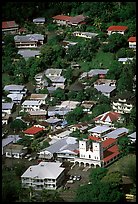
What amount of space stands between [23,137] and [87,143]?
1.28 metres

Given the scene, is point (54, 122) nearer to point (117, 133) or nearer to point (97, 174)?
point (117, 133)

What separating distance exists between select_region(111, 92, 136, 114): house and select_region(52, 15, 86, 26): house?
338 cm

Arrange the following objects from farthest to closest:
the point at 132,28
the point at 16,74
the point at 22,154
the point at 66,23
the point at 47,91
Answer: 1. the point at 66,23
2. the point at 132,28
3. the point at 16,74
4. the point at 47,91
5. the point at 22,154

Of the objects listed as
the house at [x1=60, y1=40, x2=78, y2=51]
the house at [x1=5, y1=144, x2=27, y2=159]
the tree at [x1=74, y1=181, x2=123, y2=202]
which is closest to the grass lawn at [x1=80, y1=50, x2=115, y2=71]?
the house at [x1=60, y1=40, x2=78, y2=51]

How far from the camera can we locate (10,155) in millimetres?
7953

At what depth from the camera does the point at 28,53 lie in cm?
1117

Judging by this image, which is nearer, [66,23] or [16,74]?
[16,74]

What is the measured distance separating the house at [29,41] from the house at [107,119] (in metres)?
3.41

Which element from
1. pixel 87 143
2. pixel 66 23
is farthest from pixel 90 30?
pixel 87 143

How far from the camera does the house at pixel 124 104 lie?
8.81 meters

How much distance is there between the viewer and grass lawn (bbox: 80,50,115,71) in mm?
10500

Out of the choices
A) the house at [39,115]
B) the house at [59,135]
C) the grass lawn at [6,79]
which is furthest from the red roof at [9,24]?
the house at [59,135]

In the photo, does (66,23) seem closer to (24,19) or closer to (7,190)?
(24,19)

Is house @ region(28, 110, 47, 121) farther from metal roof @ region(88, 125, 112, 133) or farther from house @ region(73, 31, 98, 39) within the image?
house @ region(73, 31, 98, 39)
